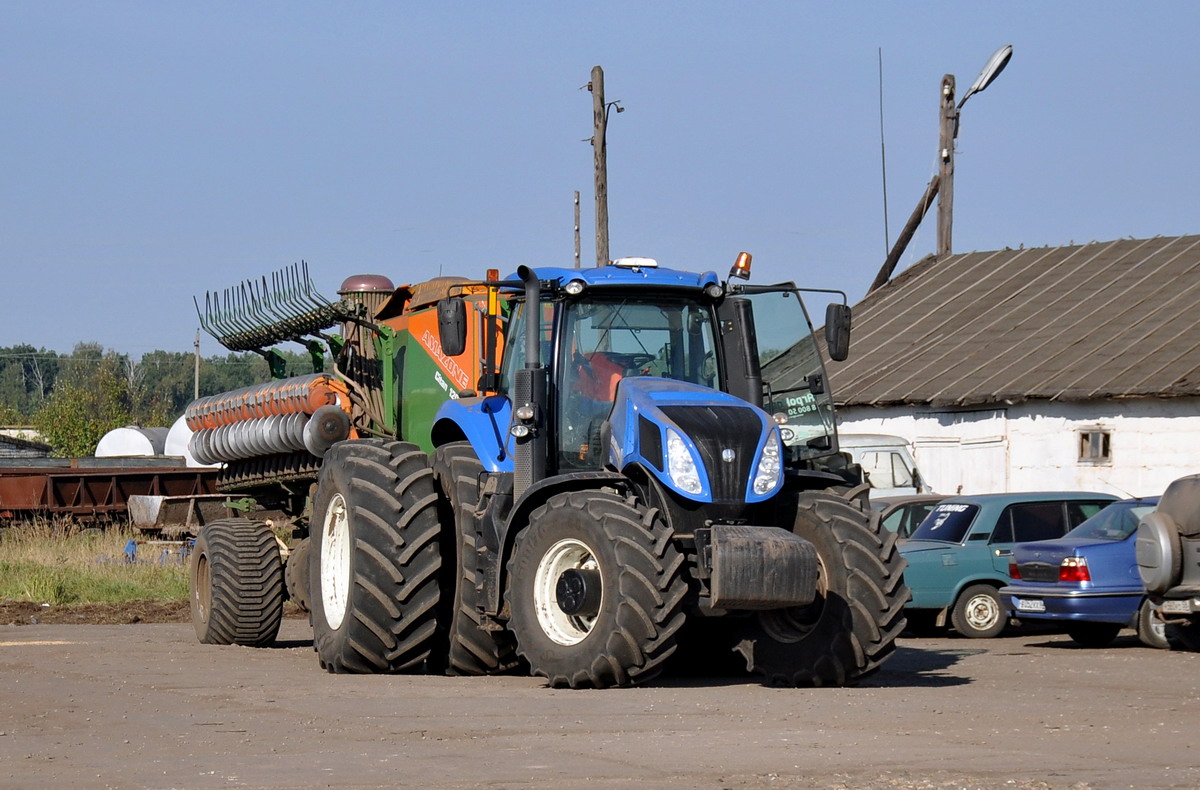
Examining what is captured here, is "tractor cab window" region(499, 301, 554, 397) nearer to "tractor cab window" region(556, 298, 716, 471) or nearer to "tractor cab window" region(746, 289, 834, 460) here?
"tractor cab window" region(556, 298, 716, 471)

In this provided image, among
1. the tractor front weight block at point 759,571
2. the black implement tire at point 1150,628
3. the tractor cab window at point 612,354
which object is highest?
the tractor cab window at point 612,354

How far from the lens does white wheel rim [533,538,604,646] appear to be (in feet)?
35.4

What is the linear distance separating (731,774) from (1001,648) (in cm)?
971

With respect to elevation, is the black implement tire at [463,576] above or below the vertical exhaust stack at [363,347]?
below

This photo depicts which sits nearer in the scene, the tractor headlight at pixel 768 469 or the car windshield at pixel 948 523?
the tractor headlight at pixel 768 469

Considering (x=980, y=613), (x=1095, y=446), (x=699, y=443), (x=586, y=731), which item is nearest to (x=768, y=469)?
(x=699, y=443)

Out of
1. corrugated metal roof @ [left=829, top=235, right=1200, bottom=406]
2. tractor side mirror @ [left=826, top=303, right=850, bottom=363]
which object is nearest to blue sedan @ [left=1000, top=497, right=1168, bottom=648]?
tractor side mirror @ [left=826, top=303, right=850, bottom=363]

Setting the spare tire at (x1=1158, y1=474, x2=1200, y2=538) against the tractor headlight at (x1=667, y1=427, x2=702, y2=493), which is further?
the spare tire at (x1=1158, y1=474, x2=1200, y2=538)

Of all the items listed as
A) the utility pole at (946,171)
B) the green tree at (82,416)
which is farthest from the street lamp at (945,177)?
the green tree at (82,416)

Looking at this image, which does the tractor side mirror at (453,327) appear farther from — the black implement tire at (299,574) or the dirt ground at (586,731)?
the black implement tire at (299,574)

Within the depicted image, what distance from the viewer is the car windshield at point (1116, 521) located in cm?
1692

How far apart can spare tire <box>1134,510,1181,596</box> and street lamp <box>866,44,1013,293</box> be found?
22273mm

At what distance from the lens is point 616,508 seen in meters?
10.4

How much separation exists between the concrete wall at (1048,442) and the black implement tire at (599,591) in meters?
17.3
